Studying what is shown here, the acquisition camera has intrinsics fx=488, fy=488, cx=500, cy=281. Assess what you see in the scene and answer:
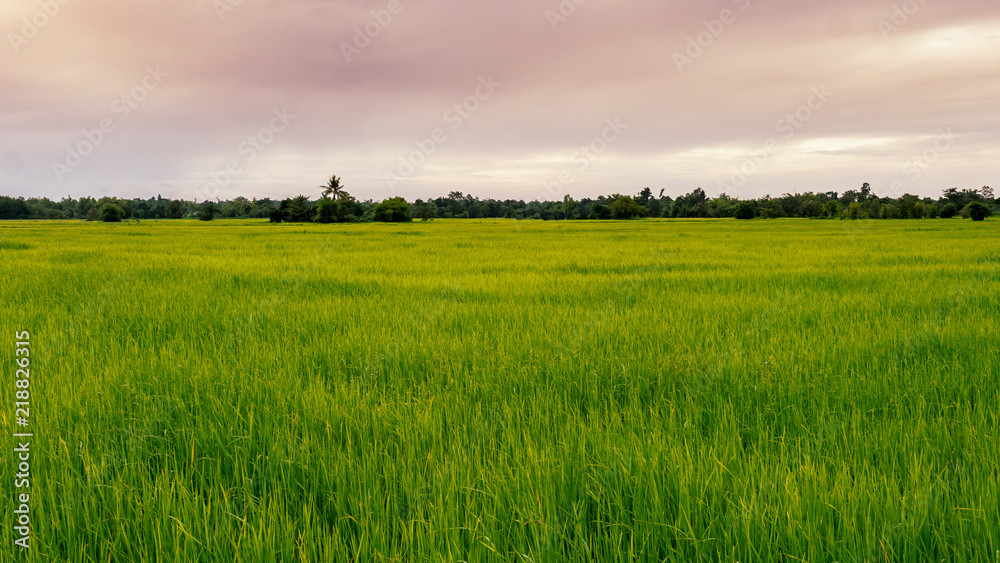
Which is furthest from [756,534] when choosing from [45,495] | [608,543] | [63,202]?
[63,202]

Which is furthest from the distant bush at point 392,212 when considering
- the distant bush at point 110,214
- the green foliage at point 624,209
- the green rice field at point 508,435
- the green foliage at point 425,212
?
the green rice field at point 508,435

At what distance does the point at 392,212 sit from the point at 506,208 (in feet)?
112

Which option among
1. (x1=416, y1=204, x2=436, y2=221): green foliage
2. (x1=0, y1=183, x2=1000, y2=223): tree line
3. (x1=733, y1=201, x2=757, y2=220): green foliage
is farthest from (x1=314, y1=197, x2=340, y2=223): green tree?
(x1=733, y1=201, x2=757, y2=220): green foliage

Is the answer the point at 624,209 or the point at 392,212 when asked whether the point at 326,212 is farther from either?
the point at 624,209

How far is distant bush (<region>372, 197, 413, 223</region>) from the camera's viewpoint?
232ft

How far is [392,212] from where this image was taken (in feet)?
231

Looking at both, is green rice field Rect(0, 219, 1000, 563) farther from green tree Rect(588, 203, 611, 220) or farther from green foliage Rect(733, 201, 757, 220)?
green foliage Rect(733, 201, 757, 220)

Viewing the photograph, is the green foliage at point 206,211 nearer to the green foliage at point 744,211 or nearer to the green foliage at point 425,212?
the green foliage at point 425,212

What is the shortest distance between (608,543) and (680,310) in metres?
4.89

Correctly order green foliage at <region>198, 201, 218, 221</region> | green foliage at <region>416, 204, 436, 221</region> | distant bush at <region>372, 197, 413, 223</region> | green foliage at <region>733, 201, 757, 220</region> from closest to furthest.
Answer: distant bush at <region>372, 197, 413, 223</region> → green foliage at <region>733, 201, 757, 220</region> → green foliage at <region>198, 201, 218, 221</region> → green foliage at <region>416, 204, 436, 221</region>

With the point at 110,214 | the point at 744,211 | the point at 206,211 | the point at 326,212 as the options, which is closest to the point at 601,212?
the point at 744,211

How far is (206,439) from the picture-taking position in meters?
2.59

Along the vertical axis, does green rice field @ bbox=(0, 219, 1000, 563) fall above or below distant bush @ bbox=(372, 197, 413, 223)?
below

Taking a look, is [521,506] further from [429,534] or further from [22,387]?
[22,387]
